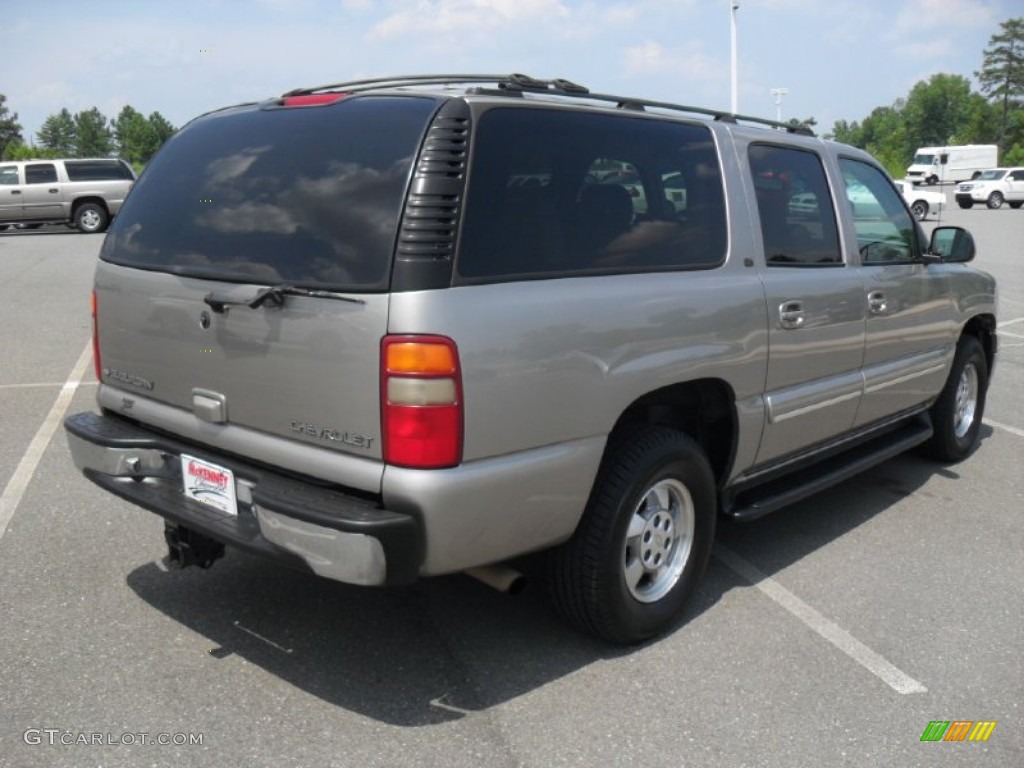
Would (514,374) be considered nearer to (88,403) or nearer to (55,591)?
(55,591)

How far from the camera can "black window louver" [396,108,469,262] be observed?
2828 millimetres

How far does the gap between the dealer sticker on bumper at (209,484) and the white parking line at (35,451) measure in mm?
1768

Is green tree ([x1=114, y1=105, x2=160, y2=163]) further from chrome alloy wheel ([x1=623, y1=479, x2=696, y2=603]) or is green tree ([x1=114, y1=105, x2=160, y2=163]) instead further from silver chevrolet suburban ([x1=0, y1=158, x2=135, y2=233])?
chrome alloy wheel ([x1=623, y1=479, x2=696, y2=603])

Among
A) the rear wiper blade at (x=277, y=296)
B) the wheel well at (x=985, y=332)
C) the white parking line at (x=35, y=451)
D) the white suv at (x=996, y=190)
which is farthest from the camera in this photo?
the white suv at (x=996, y=190)

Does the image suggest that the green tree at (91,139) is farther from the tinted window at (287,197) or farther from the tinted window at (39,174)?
the tinted window at (287,197)

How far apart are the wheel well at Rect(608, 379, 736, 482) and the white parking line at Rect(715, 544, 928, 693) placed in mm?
532

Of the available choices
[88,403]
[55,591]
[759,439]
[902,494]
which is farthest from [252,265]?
[88,403]

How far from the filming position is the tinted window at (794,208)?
4.15 meters

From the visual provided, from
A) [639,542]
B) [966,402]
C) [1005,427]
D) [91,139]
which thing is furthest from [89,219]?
[91,139]

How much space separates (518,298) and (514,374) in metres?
0.23

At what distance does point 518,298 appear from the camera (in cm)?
298
